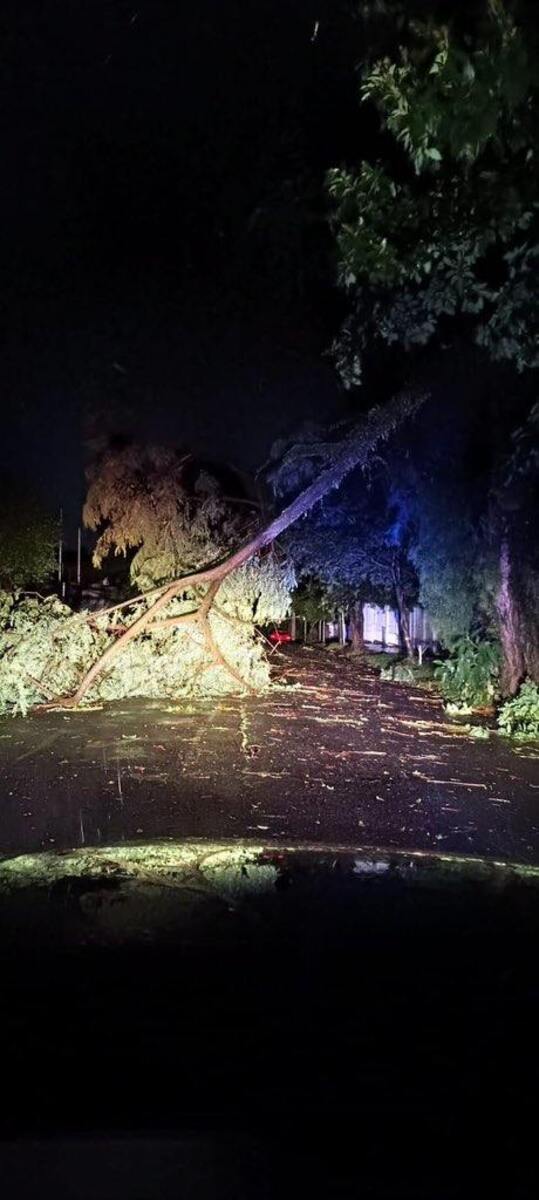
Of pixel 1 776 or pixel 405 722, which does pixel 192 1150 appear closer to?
pixel 1 776

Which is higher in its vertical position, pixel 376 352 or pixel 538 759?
pixel 376 352

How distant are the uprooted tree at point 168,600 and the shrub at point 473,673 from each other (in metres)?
2.71

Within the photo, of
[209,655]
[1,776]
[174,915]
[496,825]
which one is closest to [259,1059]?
A: [174,915]

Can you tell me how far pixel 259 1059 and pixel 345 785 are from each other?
19.1 feet

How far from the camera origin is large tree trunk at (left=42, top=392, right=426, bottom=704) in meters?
13.7

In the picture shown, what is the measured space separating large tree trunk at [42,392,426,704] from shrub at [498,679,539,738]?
12.6 ft

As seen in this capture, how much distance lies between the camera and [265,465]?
50.9 feet

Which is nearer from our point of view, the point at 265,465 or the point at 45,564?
the point at 265,465

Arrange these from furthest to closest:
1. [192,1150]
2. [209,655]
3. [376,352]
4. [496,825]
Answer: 1. [209,655]
2. [376,352]
3. [496,825]
4. [192,1150]

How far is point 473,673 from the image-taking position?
14.7 m

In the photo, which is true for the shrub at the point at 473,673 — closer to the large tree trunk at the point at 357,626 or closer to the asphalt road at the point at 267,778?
the asphalt road at the point at 267,778

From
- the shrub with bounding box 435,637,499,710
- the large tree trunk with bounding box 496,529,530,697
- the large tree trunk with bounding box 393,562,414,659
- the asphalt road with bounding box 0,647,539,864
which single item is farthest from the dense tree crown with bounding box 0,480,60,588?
the large tree trunk with bounding box 496,529,530,697

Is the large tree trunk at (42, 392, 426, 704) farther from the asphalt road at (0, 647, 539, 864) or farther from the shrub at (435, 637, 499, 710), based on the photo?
the shrub at (435, 637, 499, 710)

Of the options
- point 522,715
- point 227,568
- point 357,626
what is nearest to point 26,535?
point 357,626
